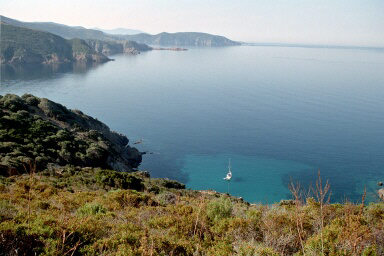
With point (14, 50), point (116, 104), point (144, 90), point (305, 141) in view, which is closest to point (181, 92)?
point (144, 90)

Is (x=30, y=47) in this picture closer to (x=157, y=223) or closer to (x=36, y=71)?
(x=36, y=71)

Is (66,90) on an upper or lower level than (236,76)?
lower

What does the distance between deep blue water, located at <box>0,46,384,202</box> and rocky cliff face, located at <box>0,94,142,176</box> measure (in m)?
13.5

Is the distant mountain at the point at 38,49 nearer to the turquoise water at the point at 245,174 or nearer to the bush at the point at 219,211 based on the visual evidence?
the turquoise water at the point at 245,174

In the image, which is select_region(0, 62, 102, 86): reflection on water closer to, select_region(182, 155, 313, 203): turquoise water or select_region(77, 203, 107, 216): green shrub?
select_region(182, 155, 313, 203): turquoise water

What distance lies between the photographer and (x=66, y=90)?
9938cm

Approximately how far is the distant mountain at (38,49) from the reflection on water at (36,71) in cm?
761

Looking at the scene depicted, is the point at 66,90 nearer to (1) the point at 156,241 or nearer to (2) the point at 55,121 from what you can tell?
(2) the point at 55,121

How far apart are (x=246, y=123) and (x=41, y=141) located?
48.7m

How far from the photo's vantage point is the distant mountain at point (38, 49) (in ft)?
491

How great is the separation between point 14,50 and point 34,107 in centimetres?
13865

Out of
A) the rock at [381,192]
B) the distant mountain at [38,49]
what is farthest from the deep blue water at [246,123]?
the distant mountain at [38,49]

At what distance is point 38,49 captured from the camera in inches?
6437

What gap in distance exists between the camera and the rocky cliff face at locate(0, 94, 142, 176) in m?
26.1
